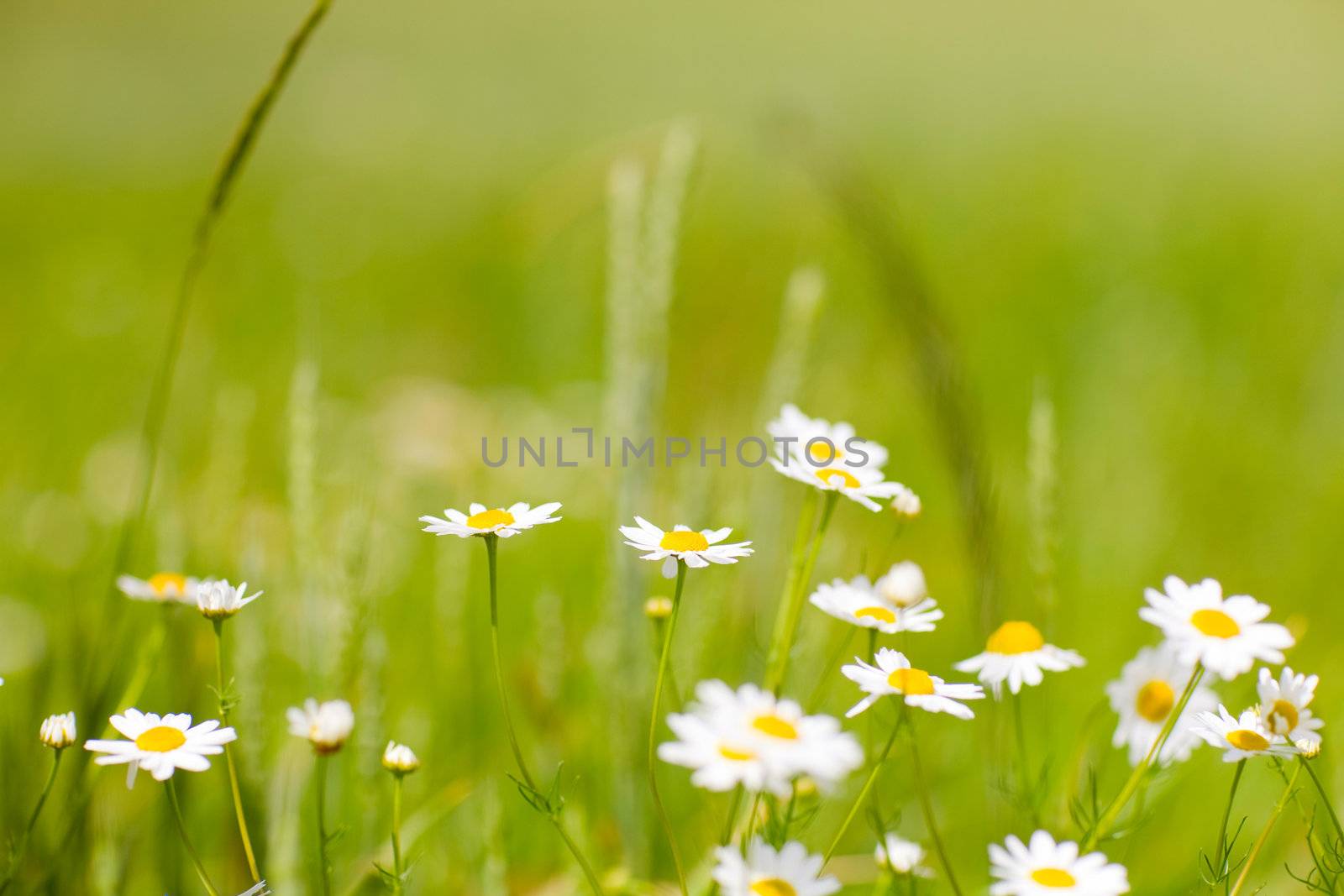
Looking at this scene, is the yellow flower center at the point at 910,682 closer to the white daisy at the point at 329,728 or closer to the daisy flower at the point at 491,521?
the daisy flower at the point at 491,521

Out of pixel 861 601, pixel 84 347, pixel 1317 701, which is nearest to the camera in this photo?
pixel 861 601

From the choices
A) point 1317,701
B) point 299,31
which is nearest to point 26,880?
point 299,31

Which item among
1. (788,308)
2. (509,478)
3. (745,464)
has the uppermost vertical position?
(788,308)

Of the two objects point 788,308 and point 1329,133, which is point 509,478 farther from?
point 1329,133

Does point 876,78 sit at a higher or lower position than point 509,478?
higher

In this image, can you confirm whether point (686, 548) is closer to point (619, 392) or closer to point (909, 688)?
point (909, 688)

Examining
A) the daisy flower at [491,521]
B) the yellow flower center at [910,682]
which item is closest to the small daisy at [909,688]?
the yellow flower center at [910,682]
